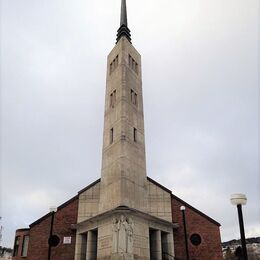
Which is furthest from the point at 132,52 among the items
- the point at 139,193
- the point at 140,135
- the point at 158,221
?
the point at 158,221

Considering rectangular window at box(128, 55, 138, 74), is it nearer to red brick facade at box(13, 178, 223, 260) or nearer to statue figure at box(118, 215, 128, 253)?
red brick facade at box(13, 178, 223, 260)

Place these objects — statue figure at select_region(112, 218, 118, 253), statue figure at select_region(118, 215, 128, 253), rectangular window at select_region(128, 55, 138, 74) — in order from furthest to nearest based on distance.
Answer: rectangular window at select_region(128, 55, 138, 74) < statue figure at select_region(112, 218, 118, 253) < statue figure at select_region(118, 215, 128, 253)

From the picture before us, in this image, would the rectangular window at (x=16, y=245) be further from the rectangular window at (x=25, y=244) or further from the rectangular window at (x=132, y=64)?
the rectangular window at (x=132, y=64)

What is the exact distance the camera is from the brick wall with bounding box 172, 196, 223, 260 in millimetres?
26094

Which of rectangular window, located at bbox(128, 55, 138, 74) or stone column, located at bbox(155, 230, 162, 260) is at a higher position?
rectangular window, located at bbox(128, 55, 138, 74)

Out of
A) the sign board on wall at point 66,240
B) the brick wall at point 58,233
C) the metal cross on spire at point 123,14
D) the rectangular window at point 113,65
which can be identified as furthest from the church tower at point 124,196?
the metal cross on spire at point 123,14

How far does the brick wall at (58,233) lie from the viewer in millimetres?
25344

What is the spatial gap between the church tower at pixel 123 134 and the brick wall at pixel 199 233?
14.5 ft

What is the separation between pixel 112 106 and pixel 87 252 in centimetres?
1295

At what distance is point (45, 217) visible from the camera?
89.0 feet

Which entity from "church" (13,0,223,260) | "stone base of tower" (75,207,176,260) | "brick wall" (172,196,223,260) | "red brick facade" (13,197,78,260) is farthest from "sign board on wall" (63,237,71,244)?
"brick wall" (172,196,223,260)

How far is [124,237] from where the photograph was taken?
66.0 ft

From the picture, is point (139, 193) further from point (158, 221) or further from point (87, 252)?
point (87, 252)

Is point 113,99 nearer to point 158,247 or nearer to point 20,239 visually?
point 158,247
